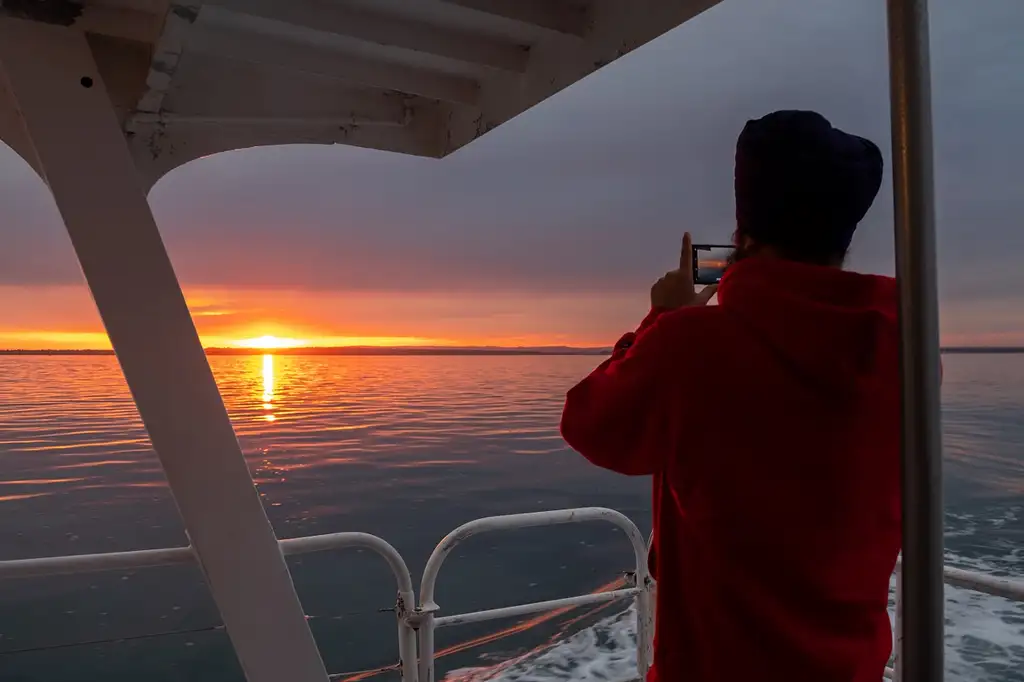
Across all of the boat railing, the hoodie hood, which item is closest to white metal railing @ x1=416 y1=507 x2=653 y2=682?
the boat railing

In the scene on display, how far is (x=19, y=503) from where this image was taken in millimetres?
18078

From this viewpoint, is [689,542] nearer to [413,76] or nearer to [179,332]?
[179,332]

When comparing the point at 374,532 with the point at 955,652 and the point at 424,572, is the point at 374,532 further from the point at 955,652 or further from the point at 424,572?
the point at 424,572

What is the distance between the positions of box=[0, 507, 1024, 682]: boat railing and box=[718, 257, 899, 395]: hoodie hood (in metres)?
0.96

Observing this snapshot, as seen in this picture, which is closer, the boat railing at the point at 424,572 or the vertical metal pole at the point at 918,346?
the vertical metal pole at the point at 918,346

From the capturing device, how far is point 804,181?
0.70 metres

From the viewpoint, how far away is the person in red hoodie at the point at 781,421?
0.67 m

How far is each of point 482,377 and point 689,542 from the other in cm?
5380

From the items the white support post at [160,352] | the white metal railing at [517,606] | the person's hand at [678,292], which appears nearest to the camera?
the person's hand at [678,292]

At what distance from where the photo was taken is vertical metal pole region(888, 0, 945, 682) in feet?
1.66

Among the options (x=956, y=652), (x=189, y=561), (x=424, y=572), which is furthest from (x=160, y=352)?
(x=956, y=652)

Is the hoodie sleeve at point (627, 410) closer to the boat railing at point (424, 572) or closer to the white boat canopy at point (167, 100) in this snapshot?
the white boat canopy at point (167, 100)

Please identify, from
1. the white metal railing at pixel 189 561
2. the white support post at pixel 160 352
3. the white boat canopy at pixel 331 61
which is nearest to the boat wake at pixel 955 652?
the white metal railing at pixel 189 561

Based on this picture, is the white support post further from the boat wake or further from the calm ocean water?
the boat wake
